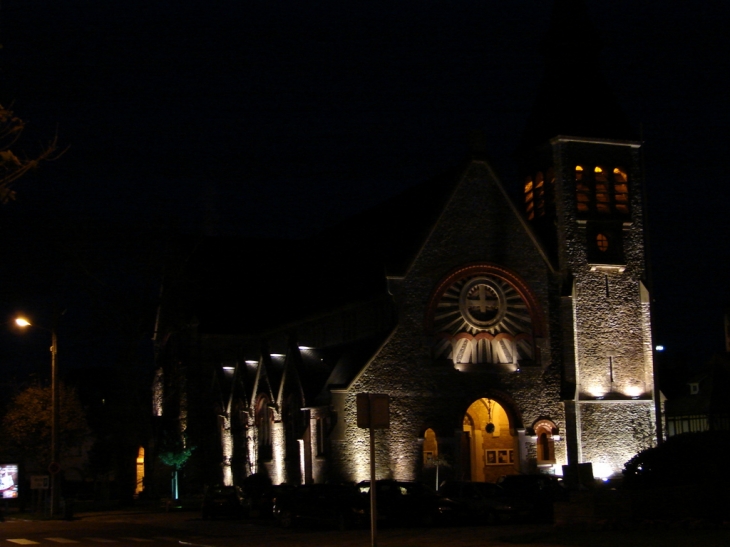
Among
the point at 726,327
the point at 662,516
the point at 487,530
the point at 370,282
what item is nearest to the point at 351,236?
the point at 370,282

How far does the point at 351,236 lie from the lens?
5791 centimetres

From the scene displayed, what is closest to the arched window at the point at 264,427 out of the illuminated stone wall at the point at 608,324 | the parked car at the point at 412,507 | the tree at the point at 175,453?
the tree at the point at 175,453

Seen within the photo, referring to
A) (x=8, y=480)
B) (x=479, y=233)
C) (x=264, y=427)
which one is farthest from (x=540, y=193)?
(x=8, y=480)

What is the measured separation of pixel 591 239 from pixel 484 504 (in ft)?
66.3

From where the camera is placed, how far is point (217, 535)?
30719 mm

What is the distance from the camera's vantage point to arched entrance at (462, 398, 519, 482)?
160 ft

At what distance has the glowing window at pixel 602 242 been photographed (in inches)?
1989

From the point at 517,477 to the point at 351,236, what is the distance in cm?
2437

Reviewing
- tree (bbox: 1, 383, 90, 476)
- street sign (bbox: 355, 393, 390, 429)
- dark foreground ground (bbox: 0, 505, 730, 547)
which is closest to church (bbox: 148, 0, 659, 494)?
tree (bbox: 1, 383, 90, 476)

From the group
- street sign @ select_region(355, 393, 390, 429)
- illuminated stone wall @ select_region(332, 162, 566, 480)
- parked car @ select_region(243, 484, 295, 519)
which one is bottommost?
parked car @ select_region(243, 484, 295, 519)

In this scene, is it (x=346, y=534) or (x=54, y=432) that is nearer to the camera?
(x=346, y=534)

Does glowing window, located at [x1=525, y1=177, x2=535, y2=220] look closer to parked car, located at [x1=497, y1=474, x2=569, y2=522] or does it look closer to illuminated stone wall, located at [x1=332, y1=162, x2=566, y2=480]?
illuminated stone wall, located at [x1=332, y1=162, x2=566, y2=480]

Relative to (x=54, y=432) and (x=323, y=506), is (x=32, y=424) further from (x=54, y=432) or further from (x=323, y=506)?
(x=323, y=506)

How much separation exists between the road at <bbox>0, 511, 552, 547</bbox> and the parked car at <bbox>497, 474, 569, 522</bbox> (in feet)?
8.27
